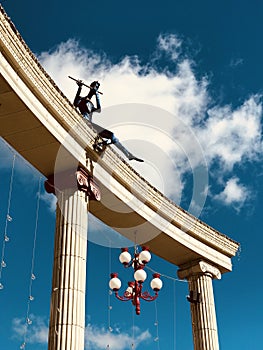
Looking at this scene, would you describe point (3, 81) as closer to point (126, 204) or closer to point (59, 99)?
point (59, 99)

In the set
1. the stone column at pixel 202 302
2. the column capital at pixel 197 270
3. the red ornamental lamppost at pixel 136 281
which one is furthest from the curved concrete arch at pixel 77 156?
the red ornamental lamppost at pixel 136 281

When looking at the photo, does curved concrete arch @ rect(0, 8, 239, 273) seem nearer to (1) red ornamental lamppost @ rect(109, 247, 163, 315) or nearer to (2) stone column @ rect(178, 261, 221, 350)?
(2) stone column @ rect(178, 261, 221, 350)

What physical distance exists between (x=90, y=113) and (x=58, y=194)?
12.4ft

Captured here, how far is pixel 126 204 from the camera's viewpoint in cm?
2286

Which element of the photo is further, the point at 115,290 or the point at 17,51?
the point at 115,290

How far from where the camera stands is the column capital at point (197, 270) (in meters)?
27.2

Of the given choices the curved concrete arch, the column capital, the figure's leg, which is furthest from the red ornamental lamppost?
the column capital

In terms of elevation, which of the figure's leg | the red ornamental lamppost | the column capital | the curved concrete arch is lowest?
the red ornamental lamppost

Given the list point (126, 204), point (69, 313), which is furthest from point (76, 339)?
point (126, 204)

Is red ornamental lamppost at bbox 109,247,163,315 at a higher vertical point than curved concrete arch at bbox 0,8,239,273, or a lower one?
lower

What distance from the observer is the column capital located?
27170 mm

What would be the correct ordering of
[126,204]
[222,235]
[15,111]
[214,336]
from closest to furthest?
[15,111]
[126,204]
[214,336]
[222,235]

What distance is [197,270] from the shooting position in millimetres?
27172

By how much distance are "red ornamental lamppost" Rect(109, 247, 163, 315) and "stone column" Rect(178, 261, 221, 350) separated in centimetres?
512
